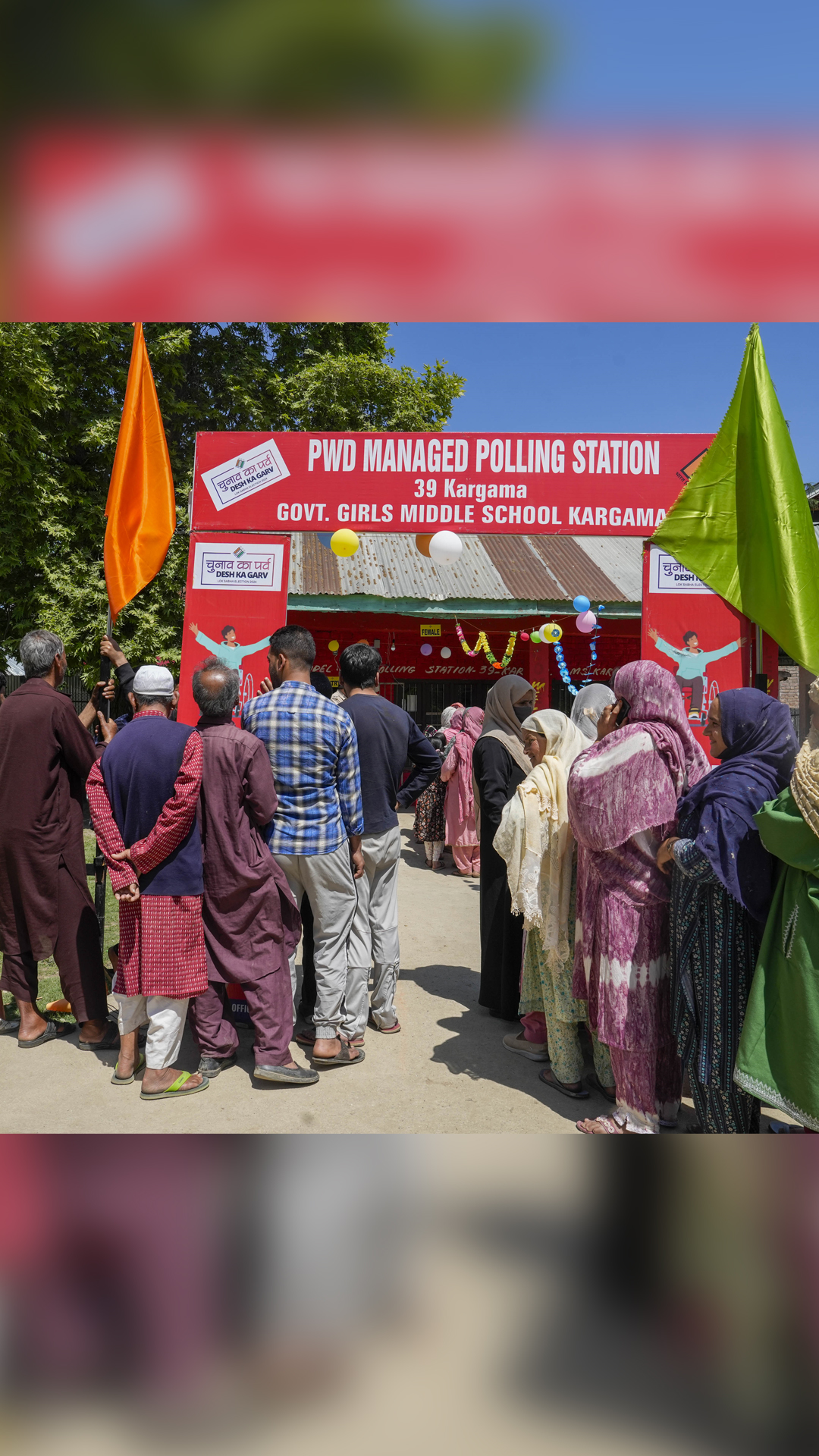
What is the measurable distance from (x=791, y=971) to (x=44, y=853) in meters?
3.22

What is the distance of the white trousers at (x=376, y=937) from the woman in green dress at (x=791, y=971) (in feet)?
6.50

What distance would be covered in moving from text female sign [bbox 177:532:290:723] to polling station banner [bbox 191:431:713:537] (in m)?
0.64

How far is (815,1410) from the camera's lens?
21.6 inches

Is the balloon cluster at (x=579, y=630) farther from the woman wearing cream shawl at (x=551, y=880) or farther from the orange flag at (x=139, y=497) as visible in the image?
the orange flag at (x=139, y=497)

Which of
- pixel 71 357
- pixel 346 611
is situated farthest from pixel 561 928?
pixel 71 357

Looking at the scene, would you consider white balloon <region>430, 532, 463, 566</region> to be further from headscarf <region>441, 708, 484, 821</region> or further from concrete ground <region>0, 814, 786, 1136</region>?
concrete ground <region>0, 814, 786, 1136</region>

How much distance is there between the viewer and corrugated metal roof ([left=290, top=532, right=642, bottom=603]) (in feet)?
46.9

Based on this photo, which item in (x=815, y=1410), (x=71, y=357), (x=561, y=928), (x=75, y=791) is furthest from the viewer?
(x=71, y=357)

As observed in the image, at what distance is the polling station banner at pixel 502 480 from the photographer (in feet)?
18.9

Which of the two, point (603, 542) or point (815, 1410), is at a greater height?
point (603, 542)

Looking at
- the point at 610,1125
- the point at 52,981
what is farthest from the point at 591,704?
the point at 52,981
